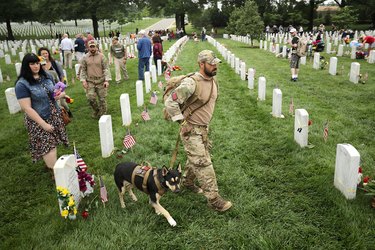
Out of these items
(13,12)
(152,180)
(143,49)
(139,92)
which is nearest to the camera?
(152,180)

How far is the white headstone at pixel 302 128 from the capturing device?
6.80 m

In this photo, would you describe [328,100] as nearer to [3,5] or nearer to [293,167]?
[293,167]

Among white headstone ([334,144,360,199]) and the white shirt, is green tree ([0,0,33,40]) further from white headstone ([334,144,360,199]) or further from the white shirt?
white headstone ([334,144,360,199])

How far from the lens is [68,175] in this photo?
4547mm

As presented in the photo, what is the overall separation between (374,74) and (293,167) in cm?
1118

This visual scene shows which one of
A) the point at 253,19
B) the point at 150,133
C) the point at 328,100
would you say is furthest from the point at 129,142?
the point at 253,19

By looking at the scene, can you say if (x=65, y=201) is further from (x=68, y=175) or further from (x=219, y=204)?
(x=219, y=204)

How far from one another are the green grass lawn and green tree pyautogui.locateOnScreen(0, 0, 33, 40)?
127 ft

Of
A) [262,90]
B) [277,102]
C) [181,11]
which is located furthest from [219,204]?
[181,11]

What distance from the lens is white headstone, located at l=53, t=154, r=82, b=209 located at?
14.4ft

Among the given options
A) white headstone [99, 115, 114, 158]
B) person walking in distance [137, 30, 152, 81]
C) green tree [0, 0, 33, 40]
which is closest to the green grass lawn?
white headstone [99, 115, 114, 158]

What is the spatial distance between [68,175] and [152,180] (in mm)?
1161

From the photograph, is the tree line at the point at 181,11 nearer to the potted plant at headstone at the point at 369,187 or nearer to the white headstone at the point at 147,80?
the white headstone at the point at 147,80

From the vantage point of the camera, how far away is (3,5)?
4181cm
